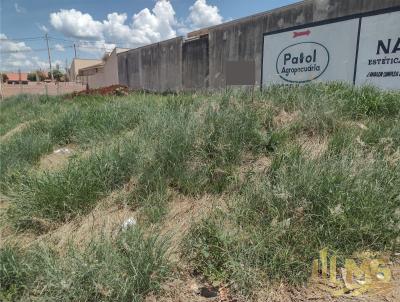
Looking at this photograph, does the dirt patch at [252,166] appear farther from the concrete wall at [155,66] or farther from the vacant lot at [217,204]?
the concrete wall at [155,66]

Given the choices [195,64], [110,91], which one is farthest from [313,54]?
[110,91]

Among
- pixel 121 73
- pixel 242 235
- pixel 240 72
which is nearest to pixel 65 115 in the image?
pixel 240 72

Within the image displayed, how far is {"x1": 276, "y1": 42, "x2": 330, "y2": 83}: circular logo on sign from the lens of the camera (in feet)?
22.0

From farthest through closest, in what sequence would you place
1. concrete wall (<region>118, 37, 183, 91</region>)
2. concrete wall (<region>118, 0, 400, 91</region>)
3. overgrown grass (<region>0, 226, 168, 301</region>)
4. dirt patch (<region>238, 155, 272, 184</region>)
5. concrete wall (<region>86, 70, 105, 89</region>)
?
concrete wall (<region>86, 70, 105, 89</region>)
concrete wall (<region>118, 37, 183, 91</region>)
concrete wall (<region>118, 0, 400, 91</region>)
dirt patch (<region>238, 155, 272, 184</region>)
overgrown grass (<region>0, 226, 168, 301</region>)

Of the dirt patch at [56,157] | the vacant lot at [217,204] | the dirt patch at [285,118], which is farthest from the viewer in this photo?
the dirt patch at [56,157]

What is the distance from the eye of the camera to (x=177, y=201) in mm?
2750

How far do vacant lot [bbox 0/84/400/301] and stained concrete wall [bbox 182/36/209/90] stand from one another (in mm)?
7084

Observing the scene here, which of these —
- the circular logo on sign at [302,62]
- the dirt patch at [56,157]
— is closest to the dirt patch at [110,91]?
the circular logo on sign at [302,62]

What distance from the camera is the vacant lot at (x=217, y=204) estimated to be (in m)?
1.85

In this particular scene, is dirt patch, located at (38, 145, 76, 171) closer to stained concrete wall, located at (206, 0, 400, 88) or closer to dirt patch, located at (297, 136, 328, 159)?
dirt patch, located at (297, 136, 328, 159)

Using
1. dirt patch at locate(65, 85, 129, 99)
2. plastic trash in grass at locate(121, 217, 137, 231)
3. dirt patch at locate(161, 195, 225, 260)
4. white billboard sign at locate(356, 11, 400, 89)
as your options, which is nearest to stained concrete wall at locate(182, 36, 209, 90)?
dirt patch at locate(65, 85, 129, 99)

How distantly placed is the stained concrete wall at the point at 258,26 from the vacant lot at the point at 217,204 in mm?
3152

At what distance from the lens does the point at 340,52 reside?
632cm

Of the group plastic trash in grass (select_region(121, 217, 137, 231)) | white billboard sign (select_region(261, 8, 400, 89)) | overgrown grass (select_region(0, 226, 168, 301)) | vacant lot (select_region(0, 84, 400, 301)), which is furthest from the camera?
white billboard sign (select_region(261, 8, 400, 89))
